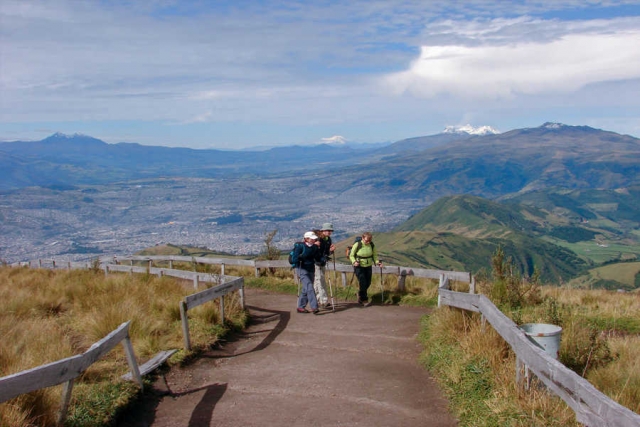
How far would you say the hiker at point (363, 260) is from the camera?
13.0m

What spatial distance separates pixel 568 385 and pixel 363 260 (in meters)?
8.43

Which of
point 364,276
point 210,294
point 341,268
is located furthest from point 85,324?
point 341,268

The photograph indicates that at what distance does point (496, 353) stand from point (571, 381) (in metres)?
2.45

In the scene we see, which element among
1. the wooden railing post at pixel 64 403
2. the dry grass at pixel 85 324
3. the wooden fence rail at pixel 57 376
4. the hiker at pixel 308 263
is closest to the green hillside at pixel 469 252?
the hiker at pixel 308 263

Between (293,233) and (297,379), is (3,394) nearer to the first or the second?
(297,379)

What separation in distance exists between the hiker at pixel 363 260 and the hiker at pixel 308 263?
1106mm

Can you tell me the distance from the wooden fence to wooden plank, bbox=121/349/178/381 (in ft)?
14.6

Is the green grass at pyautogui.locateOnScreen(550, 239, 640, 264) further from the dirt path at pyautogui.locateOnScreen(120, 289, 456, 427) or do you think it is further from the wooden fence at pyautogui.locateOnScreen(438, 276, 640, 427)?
the wooden fence at pyautogui.locateOnScreen(438, 276, 640, 427)

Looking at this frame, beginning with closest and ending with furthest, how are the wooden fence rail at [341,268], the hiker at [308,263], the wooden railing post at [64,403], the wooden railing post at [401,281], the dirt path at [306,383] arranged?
the wooden railing post at [64,403], the dirt path at [306,383], the hiker at [308,263], the wooden fence rail at [341,268], the wooden railing post at [401,281]

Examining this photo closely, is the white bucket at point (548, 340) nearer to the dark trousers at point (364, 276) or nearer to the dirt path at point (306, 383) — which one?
the dirt path at point (306, 383)

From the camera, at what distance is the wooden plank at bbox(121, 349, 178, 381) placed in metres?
7.11

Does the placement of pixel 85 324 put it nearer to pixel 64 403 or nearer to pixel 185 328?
pixel 185 328

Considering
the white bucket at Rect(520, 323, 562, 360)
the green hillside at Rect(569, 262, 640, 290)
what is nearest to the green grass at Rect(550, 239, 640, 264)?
the green hillside at Rect(569, 262, 640, 290)

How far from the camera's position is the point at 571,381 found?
465 centimetres
